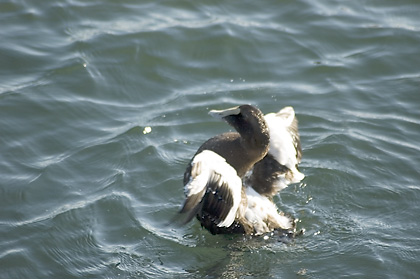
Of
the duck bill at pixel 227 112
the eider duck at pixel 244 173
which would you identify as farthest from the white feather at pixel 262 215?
the duck bill at pixel 227 112

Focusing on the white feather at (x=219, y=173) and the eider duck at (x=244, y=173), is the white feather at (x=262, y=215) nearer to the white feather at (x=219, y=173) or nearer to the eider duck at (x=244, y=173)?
the eider duck at (x=244, y=173)

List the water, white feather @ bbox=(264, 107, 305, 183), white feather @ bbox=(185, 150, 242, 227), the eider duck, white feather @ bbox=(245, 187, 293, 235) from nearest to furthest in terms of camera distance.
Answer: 1. white feather @ bbox=(185, 150, 242, 227)
2. the eider duck
3. the water
4. white feather @ bbox=(245, 187, 293, 235)
5. white feather @ bbox=(264, 107, 305, 183)

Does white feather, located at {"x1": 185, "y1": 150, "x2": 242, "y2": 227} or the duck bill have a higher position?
the duck bill

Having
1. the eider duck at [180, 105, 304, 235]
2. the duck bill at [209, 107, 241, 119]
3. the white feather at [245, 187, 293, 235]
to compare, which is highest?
the duck bill at [209, 107, 241, 119]

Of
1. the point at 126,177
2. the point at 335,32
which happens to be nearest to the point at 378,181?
the point at 126,177

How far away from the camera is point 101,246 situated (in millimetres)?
5438

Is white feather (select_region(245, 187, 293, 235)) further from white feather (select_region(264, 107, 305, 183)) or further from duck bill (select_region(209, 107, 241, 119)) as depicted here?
duck bill (select_region(209, 107, 241, 119))

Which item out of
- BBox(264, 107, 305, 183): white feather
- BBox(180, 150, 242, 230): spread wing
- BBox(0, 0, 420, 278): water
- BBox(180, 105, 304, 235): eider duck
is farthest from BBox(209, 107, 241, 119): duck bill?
BBox(0, 0, 420, 278): water

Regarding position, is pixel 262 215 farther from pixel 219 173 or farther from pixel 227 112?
pixel 227 112

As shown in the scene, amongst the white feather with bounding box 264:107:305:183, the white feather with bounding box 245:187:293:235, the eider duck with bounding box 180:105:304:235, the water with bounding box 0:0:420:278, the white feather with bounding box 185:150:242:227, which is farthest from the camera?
the white feather with bounding box 264:107:305:183

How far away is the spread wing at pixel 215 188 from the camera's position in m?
4.88

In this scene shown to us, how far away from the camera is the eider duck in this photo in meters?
4.98

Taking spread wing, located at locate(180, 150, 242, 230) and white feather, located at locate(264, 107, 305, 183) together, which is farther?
white feather, located at locate(264, 107, 305, 183)

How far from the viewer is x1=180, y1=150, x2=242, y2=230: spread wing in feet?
16.0
